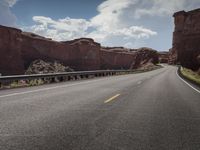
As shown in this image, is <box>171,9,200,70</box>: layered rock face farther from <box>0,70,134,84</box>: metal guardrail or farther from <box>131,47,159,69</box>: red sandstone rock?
<box>0,70,134,84</box>: metal guardrail

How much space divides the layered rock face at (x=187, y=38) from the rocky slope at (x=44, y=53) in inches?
540

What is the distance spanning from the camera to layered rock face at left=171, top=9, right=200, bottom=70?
101069 millimetres

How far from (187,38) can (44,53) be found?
53.5 m

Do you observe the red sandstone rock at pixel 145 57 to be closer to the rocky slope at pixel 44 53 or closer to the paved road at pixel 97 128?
the rocky slope at pixel 44 53

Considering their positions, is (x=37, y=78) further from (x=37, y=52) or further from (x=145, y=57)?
(x=145, y=57)

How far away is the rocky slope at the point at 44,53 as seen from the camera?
74481mm

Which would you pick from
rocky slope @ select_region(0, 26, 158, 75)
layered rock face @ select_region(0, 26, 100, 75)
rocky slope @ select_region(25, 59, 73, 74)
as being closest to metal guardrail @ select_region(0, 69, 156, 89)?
layered rock face @ select_region(0, 26, 100, 75)

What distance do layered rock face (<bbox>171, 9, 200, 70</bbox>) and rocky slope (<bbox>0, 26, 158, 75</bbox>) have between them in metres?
13.7

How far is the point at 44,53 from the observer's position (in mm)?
96312

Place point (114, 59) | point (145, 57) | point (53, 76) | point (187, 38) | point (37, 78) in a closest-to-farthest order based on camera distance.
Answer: point (37, 78) < point (53, 76) < point (187, 38) < point (145, 57) < point (114, 59)

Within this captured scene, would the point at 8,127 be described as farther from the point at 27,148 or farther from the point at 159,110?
the point at 159,110

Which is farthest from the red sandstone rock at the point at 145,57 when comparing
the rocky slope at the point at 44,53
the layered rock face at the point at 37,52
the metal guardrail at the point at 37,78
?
the metal guardrail at the point at 37,78

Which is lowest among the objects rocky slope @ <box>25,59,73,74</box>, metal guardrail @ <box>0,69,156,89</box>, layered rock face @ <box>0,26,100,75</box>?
rocky slope @ <box>25,59,73,74</box>

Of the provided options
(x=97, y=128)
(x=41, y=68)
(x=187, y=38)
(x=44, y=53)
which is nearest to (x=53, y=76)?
(x=97, y=128)
